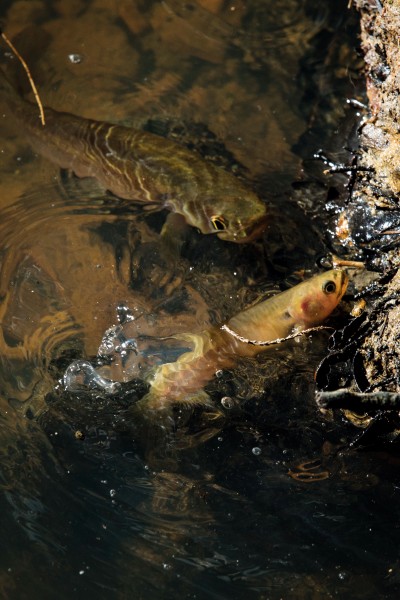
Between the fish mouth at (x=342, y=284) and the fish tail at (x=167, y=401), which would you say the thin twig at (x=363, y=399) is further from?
the fish tail at (x=167, y=401)

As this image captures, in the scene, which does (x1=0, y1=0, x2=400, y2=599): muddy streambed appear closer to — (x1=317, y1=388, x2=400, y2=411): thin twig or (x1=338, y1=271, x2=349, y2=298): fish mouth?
(x1=338, y1=271, x2=349, y2=298): fish mouth

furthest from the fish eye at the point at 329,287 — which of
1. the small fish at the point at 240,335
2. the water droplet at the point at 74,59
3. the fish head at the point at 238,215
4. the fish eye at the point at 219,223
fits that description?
the water droplet at the point at 74,59

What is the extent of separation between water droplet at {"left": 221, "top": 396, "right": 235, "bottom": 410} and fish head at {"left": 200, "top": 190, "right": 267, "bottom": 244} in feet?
3.80

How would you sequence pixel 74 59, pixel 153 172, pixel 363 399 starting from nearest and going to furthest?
pixel 363 399 < pixel 153 172 < pixel 74 59

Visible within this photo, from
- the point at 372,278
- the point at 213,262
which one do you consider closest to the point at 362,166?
the point at 372,278

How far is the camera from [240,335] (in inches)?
145

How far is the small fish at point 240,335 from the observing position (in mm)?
3453

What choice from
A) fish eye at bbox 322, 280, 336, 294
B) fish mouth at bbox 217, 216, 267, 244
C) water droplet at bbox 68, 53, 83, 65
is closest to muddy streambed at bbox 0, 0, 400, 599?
water droplet at bbox 68, 53, 83, 65

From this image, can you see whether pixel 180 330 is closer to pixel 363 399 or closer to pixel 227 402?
pixel 227 402

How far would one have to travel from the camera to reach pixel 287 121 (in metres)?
5.20

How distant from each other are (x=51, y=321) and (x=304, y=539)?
7.27 feet

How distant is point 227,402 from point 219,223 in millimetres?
1275

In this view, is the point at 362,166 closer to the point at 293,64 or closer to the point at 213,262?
the point at 213,262

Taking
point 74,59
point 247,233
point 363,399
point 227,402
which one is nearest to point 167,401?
point 227,402
